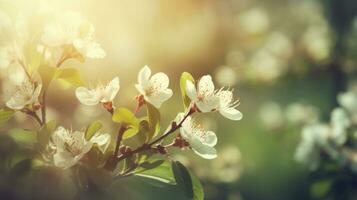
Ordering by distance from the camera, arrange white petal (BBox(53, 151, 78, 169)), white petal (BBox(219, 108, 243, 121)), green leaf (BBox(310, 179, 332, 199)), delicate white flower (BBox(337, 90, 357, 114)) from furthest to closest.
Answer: delicate white flower (BBox(337, 90, 357, 114))
green leaf (BBox(310, 179, 332, 199))
white petal (BBox(219, 108, 243, 121))
white petal (BBox(53, 151, 78, 169))

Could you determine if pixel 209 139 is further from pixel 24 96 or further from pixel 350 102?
pixel 350 102

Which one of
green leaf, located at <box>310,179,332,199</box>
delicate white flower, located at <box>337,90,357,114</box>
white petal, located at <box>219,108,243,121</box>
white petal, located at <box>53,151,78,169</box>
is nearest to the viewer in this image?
white petal, located at <box>53,151,78,169</box>

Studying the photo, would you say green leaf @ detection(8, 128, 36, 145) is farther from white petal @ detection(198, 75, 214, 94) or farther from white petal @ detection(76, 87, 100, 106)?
white petal @ detection(198, 75, 214, 94)

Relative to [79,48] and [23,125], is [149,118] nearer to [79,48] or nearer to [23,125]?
[79,48]

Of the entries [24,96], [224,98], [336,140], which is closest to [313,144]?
[336,140]

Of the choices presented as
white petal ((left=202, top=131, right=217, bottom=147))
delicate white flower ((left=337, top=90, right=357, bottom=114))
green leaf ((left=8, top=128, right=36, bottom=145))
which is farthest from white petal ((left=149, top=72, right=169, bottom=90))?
delicate white flower ((left=337, top=90, right=357, bottom=114))
